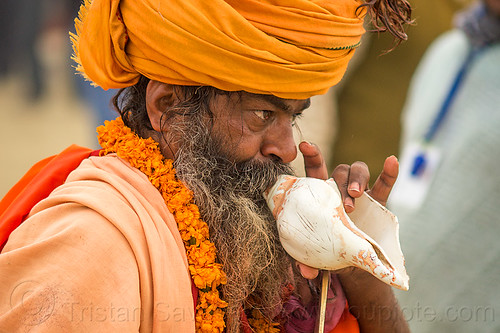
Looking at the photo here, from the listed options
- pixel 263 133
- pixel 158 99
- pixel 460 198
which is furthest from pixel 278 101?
pixel 460 198

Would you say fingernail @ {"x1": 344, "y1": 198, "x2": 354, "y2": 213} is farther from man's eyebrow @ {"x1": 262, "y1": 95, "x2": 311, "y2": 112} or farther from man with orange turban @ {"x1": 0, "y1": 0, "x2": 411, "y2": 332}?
man's eyebrow @ {"x1": 262, "y1": 95, "x2": 311, "y2": 112}

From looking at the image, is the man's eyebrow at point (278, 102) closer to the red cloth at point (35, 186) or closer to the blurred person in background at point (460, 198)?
the red cloth at point (35, 186)

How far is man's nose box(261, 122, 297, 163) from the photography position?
251 centimetres

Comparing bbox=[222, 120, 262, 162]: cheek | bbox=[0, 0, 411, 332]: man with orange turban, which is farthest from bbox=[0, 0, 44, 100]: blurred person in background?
bbox=[222, 120, 262, 162]: cheek

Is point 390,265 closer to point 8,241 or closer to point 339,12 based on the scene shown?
point 339,12

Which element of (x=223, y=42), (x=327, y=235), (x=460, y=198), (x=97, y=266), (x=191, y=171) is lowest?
(x=460, y=198)

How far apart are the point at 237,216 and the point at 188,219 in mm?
190

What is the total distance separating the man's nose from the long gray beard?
0.14ft

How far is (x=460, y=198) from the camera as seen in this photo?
4.51 m

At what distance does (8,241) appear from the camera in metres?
2.25

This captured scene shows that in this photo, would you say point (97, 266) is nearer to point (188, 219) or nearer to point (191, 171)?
point (188, 219)

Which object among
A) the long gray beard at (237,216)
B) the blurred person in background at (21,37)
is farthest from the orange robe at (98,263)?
the blurred person in background at (21,37)

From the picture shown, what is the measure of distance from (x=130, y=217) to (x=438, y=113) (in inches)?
122

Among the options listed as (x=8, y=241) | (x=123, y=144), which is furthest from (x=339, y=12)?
(x=8, y=241)
